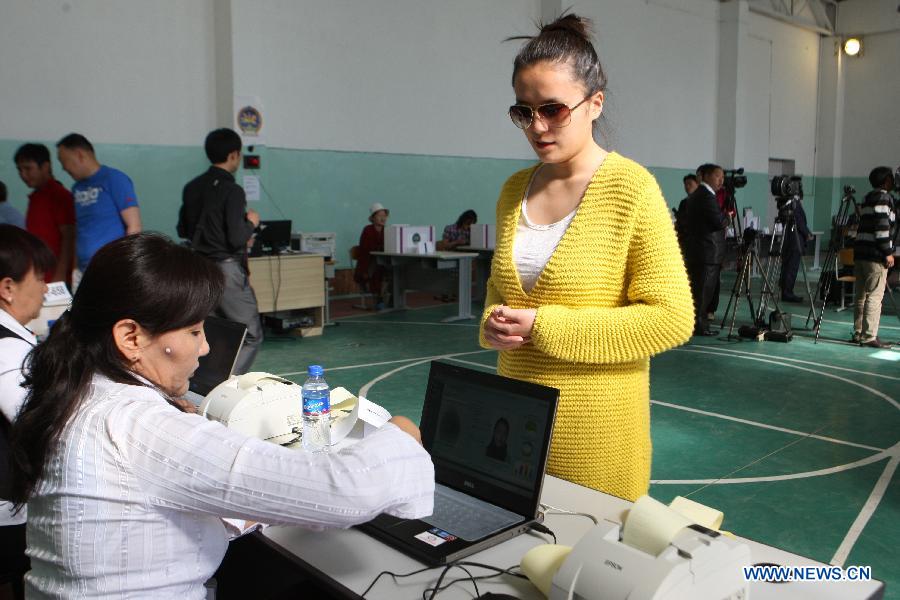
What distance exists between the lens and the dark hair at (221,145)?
15.1 ft

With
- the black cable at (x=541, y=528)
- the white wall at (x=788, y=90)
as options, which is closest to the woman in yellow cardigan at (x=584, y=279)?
the black cable at (x=541, y=528)

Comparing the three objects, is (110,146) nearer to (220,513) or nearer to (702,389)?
(702,389)

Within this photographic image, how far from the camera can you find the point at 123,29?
26.8ft

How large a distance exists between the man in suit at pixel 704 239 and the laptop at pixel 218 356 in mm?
5795

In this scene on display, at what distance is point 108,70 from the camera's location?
8109 millimetres

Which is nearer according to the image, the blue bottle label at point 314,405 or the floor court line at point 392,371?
the blue bottle label at point 314,405

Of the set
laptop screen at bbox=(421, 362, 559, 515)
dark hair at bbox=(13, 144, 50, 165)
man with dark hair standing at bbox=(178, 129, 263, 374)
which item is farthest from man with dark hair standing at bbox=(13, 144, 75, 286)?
laptop screen at bbox=(421, 362, 559, 515)

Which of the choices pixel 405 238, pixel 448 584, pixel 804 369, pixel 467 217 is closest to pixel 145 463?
pixel 448 584

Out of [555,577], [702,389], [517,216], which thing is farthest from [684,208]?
[555,577]

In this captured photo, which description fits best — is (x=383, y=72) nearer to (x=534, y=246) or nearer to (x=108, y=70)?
(x=108, y=70)

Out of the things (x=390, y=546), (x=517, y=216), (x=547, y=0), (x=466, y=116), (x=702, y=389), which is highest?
(x=547, y=0)

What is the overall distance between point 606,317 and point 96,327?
1.00 m

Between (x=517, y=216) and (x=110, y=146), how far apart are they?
7601 millimetres

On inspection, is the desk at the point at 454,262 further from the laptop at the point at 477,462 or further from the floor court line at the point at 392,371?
the laptop at the point at 477,462
